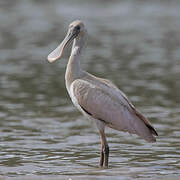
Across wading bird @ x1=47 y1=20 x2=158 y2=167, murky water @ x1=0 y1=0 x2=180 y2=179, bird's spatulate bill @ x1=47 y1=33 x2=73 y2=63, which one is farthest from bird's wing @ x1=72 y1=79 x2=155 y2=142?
bird's spatulate bill @ x1=47 y1=33 x2=73 y2=63

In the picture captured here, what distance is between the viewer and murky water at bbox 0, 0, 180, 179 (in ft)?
34.9

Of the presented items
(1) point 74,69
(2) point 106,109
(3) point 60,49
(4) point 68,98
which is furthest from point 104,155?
(4) point 68,98

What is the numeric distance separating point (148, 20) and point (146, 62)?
43.8 ft

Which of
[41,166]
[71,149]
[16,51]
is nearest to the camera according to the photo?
[41,166]

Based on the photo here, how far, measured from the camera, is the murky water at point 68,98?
10.6 meters

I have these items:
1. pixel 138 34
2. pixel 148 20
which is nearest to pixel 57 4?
pixel 148 20

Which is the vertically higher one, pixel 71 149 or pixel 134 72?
pixel 71 149

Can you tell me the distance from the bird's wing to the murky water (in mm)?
598

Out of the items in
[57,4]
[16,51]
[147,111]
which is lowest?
[57,4]

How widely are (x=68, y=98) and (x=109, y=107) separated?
6152mm

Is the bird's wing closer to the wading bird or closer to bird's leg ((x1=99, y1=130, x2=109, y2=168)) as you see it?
the wading bird

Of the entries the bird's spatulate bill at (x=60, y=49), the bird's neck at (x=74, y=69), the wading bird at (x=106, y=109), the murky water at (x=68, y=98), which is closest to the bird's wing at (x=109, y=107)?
the wading bird at (x=106, y=109)

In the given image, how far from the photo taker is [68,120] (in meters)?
14.3

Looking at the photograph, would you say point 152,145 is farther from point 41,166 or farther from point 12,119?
point 12,119
